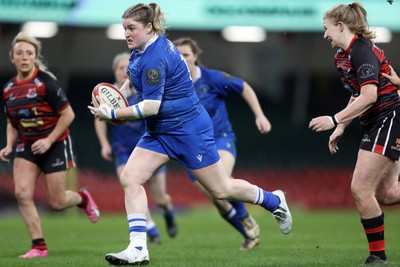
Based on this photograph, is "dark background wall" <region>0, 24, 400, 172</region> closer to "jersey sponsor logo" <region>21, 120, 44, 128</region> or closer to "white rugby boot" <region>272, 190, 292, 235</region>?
"jersey sponsor logo" <region>21, 120, 44, 128</region>

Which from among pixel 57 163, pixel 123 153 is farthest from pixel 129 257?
pixel 123 153

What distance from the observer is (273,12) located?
1652cm

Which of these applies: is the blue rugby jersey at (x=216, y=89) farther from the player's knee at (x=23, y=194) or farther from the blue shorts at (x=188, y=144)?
the blue shorts at (x=188, y=144)

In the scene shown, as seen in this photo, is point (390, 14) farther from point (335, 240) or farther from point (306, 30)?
point (335, 240)

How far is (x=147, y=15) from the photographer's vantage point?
6.49 m

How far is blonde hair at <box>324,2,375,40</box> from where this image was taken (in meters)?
6.55

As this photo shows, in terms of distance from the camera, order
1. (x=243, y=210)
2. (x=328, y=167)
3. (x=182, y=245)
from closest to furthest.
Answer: (x=243, y=210)
(x=182, y=245)
(x=328, y=167)

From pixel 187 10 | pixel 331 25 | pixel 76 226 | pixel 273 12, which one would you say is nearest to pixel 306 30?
pixel 273 12

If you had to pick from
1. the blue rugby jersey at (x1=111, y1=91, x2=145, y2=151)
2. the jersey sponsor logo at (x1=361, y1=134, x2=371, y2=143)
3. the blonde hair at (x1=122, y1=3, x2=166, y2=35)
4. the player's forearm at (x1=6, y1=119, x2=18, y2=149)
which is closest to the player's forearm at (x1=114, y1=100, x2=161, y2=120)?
→ the blonde hair at (x1=122, y1=3, x2=166, y2=35)

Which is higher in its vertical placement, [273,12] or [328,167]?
[273,12]

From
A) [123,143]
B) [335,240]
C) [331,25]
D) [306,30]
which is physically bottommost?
[335,240]

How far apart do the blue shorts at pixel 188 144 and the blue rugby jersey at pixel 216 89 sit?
7.92 feet

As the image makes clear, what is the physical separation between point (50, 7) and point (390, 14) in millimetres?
7268

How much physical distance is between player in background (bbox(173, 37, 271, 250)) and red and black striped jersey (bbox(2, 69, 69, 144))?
161 centimetres
